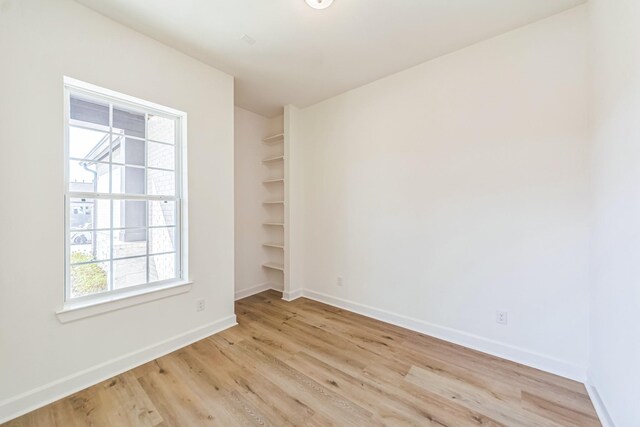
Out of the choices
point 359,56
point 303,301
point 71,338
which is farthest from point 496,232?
point 71,338

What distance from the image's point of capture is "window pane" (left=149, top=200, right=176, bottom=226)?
2.23 metres

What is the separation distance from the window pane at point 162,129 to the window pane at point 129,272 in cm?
110

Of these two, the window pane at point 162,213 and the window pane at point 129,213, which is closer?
the window pane at point 129,213

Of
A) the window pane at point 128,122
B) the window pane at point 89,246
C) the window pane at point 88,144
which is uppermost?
the window pane at point 128,122

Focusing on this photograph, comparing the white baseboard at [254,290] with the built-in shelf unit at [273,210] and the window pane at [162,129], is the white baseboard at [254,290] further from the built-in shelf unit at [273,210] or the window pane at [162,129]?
the window pane at [162,129]

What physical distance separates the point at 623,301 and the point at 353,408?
1600 millimetres

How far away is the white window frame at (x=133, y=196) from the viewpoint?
1.76m

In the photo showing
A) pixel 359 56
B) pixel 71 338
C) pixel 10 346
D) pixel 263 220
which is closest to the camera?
pixel 10 346

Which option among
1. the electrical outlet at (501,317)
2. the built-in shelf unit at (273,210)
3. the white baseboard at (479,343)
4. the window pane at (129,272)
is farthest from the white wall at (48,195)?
the electrical outlet at (501,317)

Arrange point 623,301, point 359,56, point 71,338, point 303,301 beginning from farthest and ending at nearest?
point 303,301
point 359,56
point 71,338
point 623,301

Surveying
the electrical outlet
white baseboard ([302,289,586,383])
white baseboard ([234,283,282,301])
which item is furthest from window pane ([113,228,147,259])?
the electrical outlet

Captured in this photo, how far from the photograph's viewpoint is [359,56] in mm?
2385

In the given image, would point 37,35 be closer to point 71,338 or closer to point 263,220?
point 71,338

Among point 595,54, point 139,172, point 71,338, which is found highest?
point 595,54
